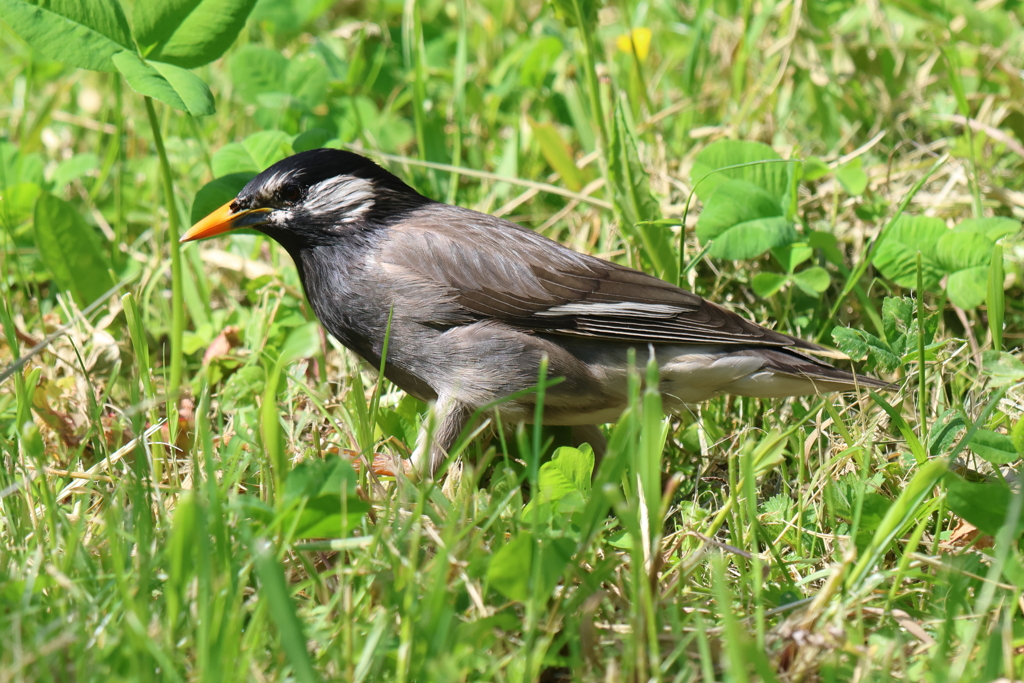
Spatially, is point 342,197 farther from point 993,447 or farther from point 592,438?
point 993,447

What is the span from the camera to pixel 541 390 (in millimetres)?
2658

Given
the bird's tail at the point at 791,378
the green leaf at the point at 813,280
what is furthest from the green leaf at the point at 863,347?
the green leaf at the point at 813,280

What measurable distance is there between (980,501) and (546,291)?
5.74 ft

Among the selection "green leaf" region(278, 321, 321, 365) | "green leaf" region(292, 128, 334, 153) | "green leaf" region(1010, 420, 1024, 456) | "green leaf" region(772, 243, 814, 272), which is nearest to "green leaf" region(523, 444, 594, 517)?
"green leaf" region(1010, 420, 1024, 456)

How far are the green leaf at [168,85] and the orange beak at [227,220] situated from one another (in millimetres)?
739

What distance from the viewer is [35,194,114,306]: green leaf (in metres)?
4.31

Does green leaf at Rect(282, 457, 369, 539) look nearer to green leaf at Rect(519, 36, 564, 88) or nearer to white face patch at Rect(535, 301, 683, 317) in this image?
white face patch at Rect(535, 301, 683, 317)

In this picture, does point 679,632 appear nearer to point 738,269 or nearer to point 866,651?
point 866,651

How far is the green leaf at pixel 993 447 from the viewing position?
3.13 m

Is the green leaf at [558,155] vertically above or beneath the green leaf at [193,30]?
beneath

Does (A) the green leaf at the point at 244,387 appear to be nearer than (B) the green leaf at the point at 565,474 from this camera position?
No

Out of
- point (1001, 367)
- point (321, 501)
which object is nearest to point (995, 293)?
point (1001, 367)

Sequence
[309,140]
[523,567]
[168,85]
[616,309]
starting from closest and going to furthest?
[523,567]
[168,85]
[616,309]
[309,140]

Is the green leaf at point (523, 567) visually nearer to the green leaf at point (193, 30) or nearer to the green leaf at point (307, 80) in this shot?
the green leaf at point (193, 30)
